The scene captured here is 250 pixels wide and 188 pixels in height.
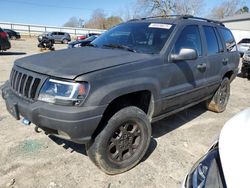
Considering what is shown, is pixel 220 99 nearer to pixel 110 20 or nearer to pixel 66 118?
pixel 66 118

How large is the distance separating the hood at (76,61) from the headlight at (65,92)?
0.29ft

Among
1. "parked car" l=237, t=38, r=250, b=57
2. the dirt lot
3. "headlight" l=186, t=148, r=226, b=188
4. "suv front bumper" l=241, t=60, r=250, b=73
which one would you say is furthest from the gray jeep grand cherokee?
"parked car" l=237, t=38, r=250, b=57

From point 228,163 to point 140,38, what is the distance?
266 centimetres

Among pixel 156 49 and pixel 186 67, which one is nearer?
pixel 156 49

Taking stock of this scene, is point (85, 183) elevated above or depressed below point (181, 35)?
below

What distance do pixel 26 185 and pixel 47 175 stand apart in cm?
27

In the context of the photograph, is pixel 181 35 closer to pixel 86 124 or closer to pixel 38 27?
pixel 86 124

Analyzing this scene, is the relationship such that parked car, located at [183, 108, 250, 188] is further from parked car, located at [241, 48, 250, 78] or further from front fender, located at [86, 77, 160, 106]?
parked car, located at [241, 48, 250, 78]

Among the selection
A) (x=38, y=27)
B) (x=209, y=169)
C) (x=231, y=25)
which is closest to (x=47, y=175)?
(x=209, y=169)

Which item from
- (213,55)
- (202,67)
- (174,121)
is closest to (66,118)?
(202,67)

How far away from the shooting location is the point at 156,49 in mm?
3510

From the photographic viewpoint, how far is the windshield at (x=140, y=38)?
3.58 meters

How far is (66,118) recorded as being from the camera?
2.49 m

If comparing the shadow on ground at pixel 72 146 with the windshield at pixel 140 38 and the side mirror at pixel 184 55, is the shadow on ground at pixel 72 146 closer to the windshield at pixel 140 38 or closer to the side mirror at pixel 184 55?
the windshield at pixel 140 38
